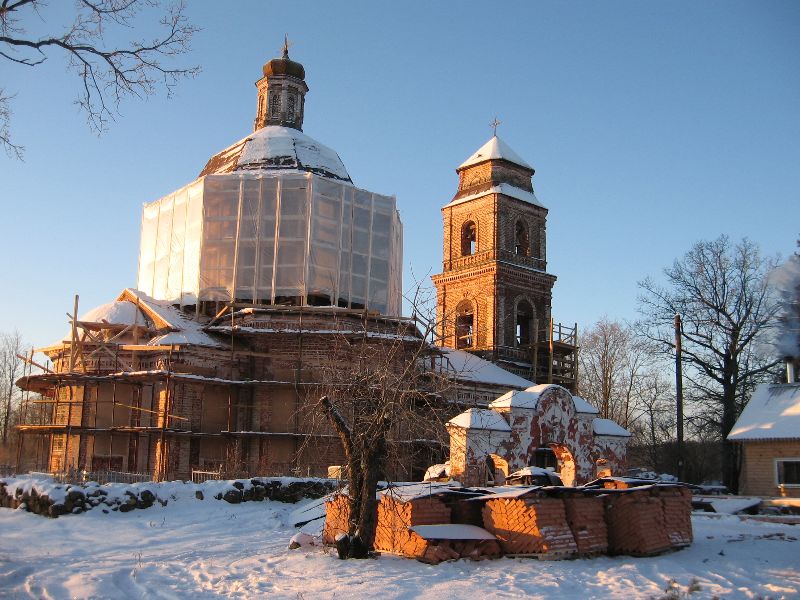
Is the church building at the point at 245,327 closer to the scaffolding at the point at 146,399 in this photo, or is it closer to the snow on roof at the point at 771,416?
the scaffolding at the point at 146,399

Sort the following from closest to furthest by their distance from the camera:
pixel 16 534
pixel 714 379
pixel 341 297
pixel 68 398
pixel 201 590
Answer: pixel 201 590
pixel 16 534
pixel 68 398
pixel 341 297
pixel 714 379

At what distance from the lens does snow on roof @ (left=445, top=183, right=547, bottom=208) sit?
4138cm

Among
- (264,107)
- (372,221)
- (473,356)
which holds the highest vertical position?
(264,107)

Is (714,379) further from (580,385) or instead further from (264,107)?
(264,107)

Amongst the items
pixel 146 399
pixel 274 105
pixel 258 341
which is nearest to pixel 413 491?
pixel 258 341

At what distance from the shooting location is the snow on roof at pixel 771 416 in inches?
1048

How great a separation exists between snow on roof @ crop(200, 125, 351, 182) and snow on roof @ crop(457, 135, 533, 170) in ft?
34.3

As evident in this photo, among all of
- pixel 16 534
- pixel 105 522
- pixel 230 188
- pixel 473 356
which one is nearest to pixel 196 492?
pixel 105 522

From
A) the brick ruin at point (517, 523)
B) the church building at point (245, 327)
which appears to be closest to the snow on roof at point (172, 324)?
the church building at point (245, 327)

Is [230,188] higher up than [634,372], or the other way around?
[230,188]

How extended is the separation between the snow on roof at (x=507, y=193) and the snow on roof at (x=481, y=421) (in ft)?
68.3

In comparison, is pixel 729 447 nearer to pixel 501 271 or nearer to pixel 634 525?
pixel 501 271

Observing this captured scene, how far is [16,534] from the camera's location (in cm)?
1536

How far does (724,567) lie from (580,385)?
125 feet
